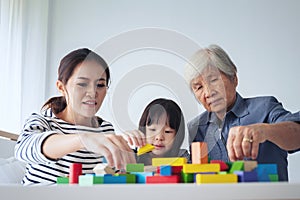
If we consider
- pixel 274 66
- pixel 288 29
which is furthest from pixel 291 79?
pixel 288 29

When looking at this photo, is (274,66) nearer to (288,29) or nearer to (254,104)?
(288,29)

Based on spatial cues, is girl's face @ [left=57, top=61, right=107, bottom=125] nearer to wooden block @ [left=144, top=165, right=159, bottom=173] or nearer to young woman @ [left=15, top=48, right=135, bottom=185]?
young woman @ [left=15, top=48, right=135, bottom=185]

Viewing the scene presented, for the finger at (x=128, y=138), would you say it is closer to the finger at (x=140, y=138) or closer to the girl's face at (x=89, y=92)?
the finger at (x=140, y=138)

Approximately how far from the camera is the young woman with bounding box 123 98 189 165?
574 millimetres

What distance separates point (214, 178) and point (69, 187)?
0.16 meters

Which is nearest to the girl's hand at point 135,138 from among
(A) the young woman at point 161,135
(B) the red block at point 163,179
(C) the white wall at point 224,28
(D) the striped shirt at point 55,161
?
(A) the young woman at point 161,135

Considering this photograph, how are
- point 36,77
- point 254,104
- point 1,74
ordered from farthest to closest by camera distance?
1. point 36,77
2. point 1,74
3. point 254,104

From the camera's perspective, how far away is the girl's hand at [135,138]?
0.55 meters

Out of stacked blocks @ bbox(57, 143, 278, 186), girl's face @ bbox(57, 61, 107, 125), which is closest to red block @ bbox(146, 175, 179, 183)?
Result: stacked blocks @ bbox(57, 143, 278, 186)

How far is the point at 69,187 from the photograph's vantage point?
0.39m

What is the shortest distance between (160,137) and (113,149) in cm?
16

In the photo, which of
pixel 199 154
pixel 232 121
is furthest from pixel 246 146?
pixel 232 121

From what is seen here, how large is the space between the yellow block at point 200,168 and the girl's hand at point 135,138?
11cm

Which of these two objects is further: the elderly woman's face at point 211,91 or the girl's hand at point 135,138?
the elderly woman's face at point 211,91
